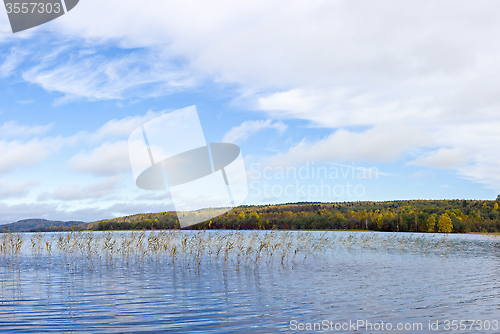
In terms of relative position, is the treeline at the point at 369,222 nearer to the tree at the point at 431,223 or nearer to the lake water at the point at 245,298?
the tree at the point at 431,223

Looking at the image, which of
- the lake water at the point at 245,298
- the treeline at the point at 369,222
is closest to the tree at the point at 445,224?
the treeline at the point at 369,222

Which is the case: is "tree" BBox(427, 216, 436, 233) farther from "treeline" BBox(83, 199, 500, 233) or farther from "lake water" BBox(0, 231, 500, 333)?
"lake water" BBox(0, 231, 500, 333)

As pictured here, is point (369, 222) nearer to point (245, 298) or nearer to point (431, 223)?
point (431, 223)

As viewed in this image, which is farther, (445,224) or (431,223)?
(431,223)

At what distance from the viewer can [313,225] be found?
611 feet

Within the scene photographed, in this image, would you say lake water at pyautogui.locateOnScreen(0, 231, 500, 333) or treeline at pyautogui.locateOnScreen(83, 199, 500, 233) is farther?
treeline at pyautogui.locateOnScreen(83, 199, 500, 233)

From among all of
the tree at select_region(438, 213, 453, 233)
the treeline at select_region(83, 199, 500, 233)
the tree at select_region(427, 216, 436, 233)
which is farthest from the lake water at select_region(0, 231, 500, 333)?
the tree at select_region(427, 216, 436, 233)

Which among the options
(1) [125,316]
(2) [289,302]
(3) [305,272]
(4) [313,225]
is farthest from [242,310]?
(4) [313,225]

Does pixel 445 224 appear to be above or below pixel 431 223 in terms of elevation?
below

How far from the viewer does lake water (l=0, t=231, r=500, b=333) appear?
14359mm

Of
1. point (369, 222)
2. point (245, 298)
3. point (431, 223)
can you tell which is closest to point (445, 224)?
point (431, 223)

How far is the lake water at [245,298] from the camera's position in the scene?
47.1 ft

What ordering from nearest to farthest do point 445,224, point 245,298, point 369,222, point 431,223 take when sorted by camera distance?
point 245,298 → point 445,224 → point 431,223 → point 369,222

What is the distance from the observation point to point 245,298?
62.5ft
